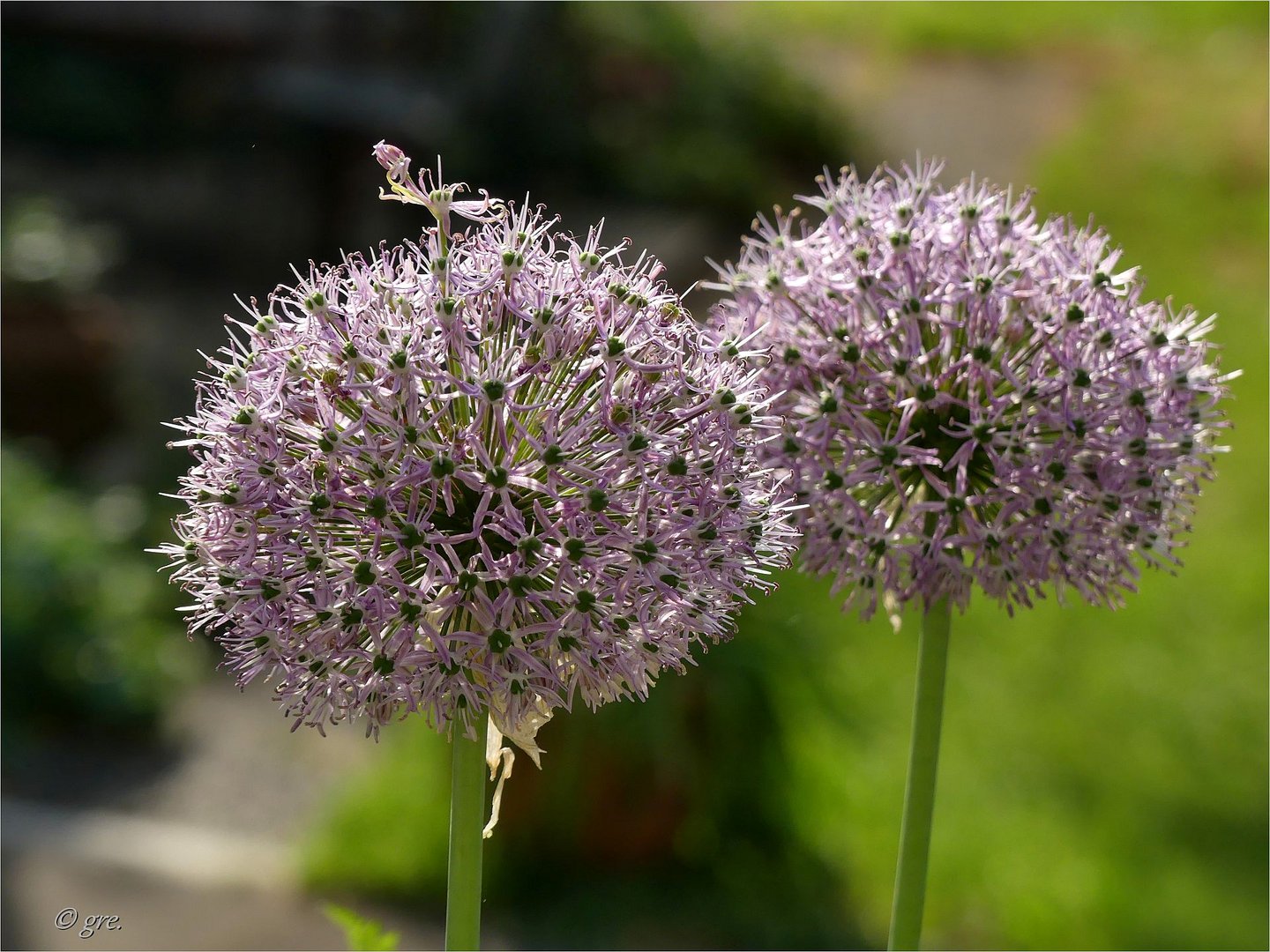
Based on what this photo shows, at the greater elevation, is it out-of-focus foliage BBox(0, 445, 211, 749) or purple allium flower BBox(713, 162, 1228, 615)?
purple allium flower BBox(713, 162, 1228, 615)

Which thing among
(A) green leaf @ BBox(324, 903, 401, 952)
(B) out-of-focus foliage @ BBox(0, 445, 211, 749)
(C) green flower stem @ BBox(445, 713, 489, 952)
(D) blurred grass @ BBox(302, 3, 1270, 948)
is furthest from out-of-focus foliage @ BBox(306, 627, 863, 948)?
(C) green flower stem @ BBox(445, 713, 489, 952)

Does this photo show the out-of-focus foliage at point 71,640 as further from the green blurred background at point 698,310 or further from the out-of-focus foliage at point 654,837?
the out-of-focus foliage at point 654,837

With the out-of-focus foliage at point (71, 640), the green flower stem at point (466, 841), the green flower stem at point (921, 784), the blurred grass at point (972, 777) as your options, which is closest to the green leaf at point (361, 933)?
the green flower stem at point (466, 841)

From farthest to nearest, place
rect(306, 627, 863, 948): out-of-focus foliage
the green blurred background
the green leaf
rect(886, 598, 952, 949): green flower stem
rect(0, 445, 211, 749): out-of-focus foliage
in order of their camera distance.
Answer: rect(0, 445, 211, 749): out-of-focus foliage, the green blurred background, rect(306, 627, 863, 948): out-of-focus foliage, rect(886, 598, 952, 949): green flower stem, the green leaf

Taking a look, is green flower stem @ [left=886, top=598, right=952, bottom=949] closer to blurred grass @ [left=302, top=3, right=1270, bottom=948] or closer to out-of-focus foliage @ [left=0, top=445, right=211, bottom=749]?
blurred grass @ [left=302, top=3, right=1270, bottom=948]

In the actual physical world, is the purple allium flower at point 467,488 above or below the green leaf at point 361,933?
above

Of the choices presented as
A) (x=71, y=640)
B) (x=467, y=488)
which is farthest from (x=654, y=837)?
(x=467, y=488)

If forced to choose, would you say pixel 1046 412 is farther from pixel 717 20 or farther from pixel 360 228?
pixel 717 20

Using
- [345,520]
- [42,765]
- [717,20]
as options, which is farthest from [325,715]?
[717,20]
